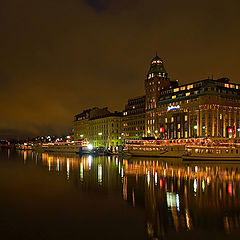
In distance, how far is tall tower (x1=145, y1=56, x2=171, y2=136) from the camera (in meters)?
171

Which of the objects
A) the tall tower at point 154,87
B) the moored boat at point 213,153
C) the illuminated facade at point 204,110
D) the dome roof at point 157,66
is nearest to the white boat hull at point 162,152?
the moored boat at point 213,153

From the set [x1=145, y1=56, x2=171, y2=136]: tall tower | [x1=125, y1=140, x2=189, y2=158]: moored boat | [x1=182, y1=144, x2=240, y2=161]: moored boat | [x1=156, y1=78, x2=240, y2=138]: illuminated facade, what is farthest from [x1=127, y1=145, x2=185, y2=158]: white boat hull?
[x1=145, y1=56, x2=171, y2=136]: tall tower

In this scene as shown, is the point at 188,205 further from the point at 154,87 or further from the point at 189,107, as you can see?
the point at 154,87

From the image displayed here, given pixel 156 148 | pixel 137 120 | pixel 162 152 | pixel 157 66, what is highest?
pixel 157 66

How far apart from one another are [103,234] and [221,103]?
12369 centimetres

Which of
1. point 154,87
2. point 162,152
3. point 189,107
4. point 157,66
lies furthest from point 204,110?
point 157,66

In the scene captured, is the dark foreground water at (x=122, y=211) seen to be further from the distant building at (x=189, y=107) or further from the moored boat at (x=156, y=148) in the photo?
the distant building at (x=189, y=107)

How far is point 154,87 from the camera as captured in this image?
173250 millimetres

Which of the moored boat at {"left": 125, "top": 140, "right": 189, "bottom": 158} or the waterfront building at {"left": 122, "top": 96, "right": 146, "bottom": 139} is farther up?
the waterfront building at {"left": 122, "top": 96, "right": 146, "bottom": 139}

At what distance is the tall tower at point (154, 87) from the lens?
6722 inches

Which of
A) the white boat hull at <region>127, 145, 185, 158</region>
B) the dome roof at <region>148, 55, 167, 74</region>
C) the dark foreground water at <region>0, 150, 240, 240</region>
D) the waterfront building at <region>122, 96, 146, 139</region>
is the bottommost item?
the white boat hull at <region>127, 145, 185, 158</region>

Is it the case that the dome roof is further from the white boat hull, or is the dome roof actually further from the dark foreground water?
the dark foreground water

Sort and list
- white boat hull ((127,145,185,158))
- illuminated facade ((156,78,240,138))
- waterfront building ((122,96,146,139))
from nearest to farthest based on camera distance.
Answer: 1. white boat hull ((127,145,185,158))
2. illuminated facade ((156,78,240,138))
3. waterfront building ((122,96,146,139))

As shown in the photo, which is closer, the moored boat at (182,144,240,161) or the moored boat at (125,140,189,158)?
the moored boat at (182,144,240,161)
